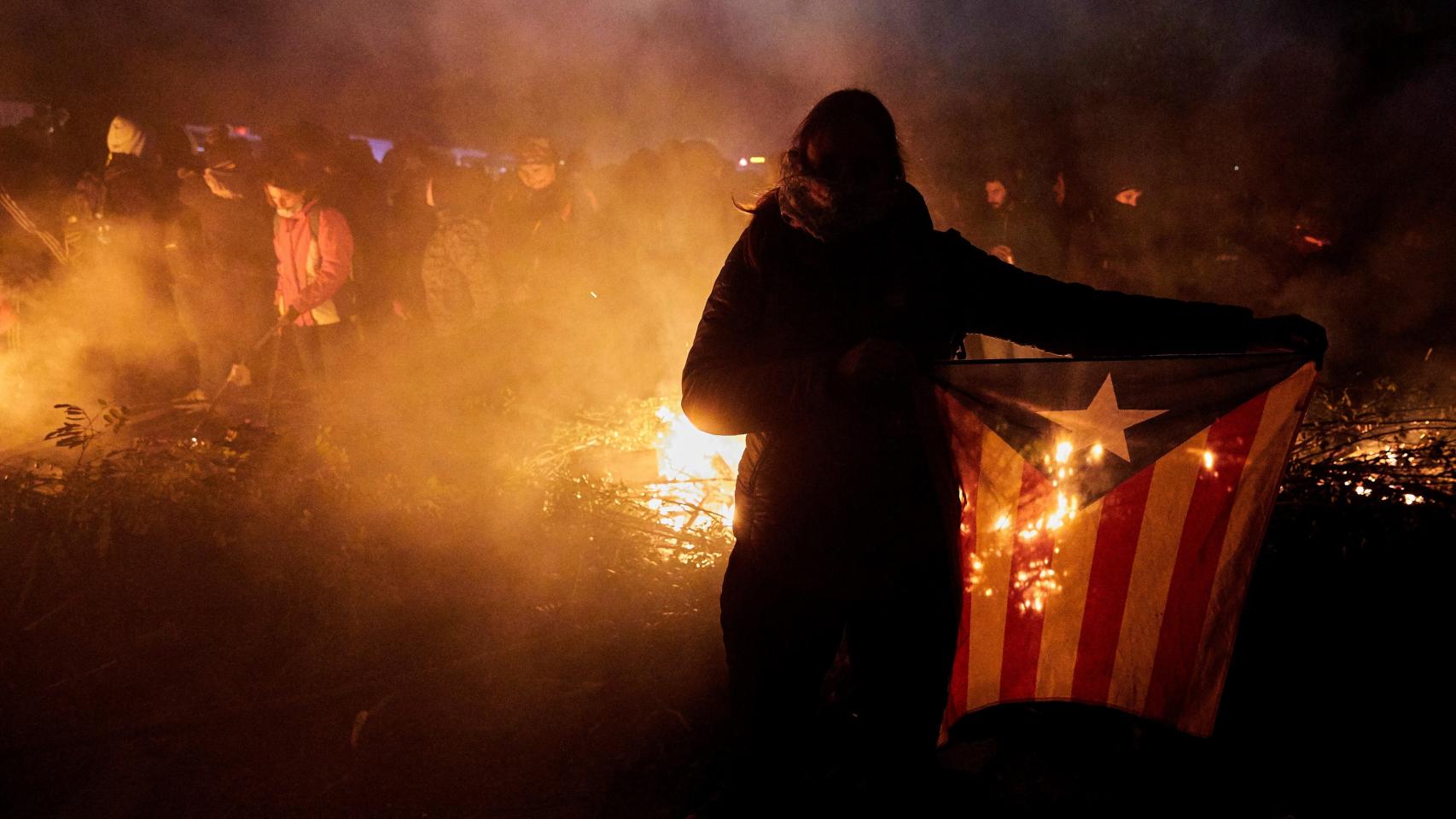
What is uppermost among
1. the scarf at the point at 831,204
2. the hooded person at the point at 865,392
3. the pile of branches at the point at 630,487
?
the scarf at the point at 831,204

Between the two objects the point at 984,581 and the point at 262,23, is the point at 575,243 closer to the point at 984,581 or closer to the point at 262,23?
the point at 262,23

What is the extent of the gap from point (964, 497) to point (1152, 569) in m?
0.58

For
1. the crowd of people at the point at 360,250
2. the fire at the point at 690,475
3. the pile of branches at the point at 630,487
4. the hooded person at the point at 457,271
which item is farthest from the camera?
the hooded person at the point at 457,271

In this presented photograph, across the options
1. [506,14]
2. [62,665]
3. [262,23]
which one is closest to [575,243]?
[506,14]

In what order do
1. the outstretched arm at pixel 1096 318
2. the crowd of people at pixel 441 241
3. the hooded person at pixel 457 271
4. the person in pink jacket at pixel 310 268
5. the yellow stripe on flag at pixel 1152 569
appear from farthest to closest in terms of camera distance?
1. the hooded person at pixel 457 271
2. the crowd of people at pixel 441 241
3. the person in pink jacket at pixel 310 268
4. the yellow stripe on flag at pixel 1152 569
5. the outstretched arm at pixel 1096 318

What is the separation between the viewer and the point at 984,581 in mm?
2016

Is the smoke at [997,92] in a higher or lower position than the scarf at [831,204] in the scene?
higher

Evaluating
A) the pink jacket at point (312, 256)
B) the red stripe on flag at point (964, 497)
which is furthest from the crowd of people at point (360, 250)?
the red stripe on flag at point (964, 497)

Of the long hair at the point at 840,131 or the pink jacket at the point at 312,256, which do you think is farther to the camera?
the pink jacket at the point at 312,256

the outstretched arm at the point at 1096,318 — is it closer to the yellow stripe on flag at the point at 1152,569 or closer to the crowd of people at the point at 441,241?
the yellow stripe on flag at the point at 1152,569

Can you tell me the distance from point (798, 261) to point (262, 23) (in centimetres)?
642

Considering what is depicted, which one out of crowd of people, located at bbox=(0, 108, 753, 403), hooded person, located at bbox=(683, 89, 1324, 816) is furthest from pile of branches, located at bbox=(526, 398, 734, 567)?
hooded person, located at bbox=(683, 89, 1324, 816)

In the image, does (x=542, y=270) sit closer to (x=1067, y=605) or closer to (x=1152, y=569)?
(x=1067, y=605)

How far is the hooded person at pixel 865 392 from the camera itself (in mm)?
1685
